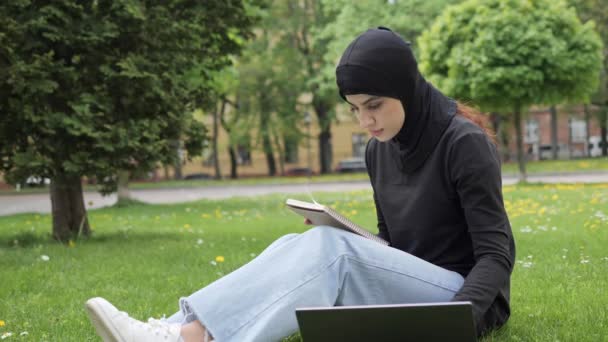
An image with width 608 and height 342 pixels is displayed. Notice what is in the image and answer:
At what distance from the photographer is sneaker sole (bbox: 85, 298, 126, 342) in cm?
293

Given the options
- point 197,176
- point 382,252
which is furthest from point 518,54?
point 197,176

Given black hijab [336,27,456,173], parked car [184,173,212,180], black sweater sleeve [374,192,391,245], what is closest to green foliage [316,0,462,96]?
parked car [184,173,212,180]

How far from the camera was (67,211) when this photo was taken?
961 centimetres

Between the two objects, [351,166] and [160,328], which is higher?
[160,328]

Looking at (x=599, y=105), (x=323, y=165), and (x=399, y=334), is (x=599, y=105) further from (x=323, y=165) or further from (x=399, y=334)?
(x=399, y=334)

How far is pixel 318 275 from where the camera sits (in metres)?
2.99

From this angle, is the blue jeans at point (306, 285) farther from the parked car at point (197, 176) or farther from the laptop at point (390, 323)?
the parked car at point (197, 176)

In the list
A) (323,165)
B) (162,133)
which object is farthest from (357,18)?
(162,133)

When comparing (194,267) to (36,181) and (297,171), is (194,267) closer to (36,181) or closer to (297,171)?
(36,181)

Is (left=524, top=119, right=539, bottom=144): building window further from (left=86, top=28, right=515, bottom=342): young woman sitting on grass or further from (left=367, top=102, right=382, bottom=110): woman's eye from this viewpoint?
(left=367, top=102, right=382, bottom=110): woman's eye

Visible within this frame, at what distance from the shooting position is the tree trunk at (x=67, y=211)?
949 centimetres

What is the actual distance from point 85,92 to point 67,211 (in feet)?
5.67

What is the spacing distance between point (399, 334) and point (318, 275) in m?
0.41

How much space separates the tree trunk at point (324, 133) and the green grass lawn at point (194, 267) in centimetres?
2602
